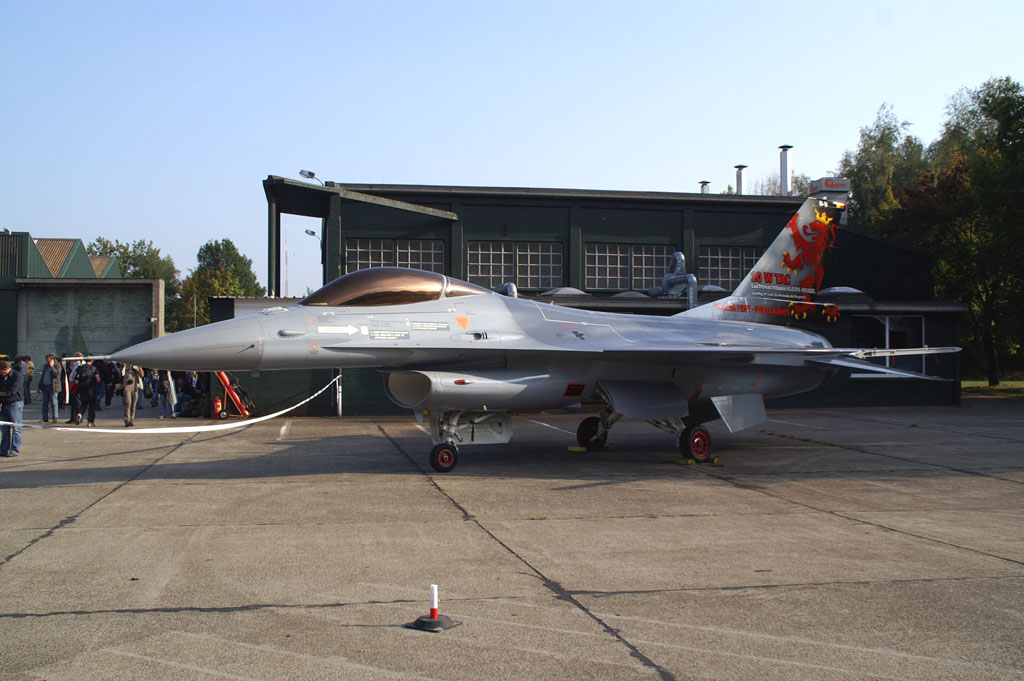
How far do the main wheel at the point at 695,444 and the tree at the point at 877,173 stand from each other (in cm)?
4240

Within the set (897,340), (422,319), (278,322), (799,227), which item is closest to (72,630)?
(278,322)

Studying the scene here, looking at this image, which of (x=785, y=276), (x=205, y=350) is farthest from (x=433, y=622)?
(x=785, y=276)

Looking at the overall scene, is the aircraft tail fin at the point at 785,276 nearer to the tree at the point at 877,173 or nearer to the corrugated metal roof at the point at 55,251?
the tree at the point at 877,173

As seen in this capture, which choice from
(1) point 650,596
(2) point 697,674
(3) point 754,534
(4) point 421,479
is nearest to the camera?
(2) point 697,674

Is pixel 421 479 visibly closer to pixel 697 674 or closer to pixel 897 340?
pixel 697 674

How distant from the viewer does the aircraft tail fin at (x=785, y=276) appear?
14438 mm

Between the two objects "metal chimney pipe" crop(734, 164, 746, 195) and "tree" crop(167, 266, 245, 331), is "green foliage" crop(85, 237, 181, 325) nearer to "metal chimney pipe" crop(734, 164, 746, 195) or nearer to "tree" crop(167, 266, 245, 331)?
"tree" crop(167, 266, 245, 331)

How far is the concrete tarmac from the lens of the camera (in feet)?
13.8

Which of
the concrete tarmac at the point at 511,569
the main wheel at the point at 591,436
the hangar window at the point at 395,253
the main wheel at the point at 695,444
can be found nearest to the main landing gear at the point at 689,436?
the main wheel at the point at 695,444

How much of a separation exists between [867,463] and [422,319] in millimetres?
7560

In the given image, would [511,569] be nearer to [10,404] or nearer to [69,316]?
[10,404]

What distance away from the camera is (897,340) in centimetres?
2492

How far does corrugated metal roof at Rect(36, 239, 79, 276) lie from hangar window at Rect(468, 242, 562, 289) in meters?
43.1

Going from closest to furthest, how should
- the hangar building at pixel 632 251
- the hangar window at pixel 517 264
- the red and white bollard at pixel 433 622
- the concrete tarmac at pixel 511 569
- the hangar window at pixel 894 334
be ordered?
the concrete tarmac at pixel 511 569 → the red and white bollard at pixel 433 622 → the hangar building at pixel 632 251 → the hangar window at pixel 894 334 → the hangar window at pixel 517 264
